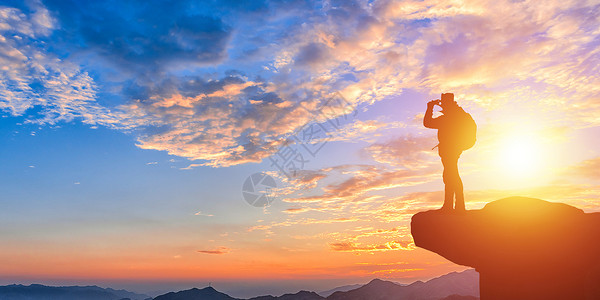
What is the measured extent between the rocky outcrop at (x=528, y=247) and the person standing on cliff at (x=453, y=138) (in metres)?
0.76

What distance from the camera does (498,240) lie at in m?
12.5

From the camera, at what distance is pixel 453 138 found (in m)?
14.3

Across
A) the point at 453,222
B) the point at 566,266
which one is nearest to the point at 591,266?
the point at 566,266

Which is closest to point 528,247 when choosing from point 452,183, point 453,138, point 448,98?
point 452,183

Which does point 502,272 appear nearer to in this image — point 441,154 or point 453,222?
point 453,222

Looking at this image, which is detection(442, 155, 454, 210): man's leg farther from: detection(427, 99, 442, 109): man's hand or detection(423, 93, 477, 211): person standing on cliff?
detection(427, 99, 442, 109): man's hand

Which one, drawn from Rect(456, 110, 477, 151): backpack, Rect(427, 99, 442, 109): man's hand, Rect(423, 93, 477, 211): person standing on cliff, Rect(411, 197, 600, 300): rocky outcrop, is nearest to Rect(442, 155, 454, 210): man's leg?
Rect(423, 93, 477, 211): person standing on cliff

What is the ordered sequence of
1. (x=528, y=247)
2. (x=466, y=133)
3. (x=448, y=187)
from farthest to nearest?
1. (x=448, y=187)
2. (x=466, y=133)
3. (x=528, y=247)

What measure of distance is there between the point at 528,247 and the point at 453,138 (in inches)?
182

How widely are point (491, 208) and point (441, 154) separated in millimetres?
2810

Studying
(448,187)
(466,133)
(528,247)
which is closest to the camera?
(528,247)

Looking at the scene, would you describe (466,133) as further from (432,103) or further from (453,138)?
(432,103)

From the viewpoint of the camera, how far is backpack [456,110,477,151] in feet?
46.8

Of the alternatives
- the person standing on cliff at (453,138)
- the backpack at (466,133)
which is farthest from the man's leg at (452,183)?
the backpack at (466,133)
